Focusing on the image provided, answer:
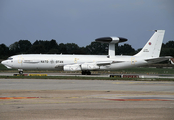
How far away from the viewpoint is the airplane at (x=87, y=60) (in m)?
54.2

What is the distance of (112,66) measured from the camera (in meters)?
56.7

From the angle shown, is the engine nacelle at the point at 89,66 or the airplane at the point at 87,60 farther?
the airplane at the point at 87,60

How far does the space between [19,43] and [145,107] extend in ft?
567

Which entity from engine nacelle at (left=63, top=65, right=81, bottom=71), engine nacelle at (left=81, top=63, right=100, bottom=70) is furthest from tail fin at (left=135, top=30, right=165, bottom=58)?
engine nacelle at (left=63, top=65, right=81, bottom=71)

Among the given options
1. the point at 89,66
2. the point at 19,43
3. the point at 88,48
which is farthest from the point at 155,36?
the point at 19,43

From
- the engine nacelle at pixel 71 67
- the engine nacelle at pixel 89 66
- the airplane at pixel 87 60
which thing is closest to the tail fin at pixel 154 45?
the airplane at pixel 87 60

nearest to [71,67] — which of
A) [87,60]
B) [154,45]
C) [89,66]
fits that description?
[89,66]

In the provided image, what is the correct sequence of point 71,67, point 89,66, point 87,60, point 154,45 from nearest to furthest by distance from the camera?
point 71,67
point 89,66
point 87,60
point 154,45

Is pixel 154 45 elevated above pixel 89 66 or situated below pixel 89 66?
above

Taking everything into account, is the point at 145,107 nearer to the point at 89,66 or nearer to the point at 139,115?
the point at 139,115

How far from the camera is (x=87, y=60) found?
5603 cm

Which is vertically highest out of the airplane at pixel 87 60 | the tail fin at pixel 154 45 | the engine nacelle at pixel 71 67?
the tail fin at pixel 154 45

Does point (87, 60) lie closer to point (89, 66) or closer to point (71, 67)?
point (89, 66)

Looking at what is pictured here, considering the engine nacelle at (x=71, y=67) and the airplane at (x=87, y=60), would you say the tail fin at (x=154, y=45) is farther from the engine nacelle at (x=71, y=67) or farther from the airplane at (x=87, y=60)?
the engine nacelle at (x=71, y=67)
